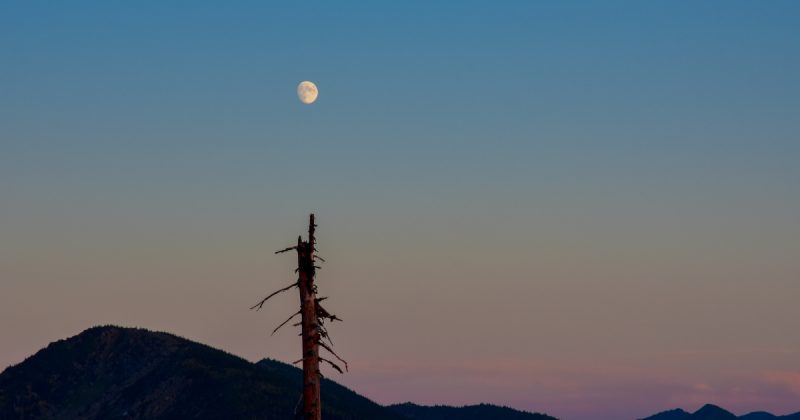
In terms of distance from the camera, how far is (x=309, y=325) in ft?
123

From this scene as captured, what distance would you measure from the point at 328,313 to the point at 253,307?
2517mm

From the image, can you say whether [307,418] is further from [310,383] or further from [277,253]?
[277,253]

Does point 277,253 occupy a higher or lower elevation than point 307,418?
higher

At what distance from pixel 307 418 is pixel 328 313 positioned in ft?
10.1

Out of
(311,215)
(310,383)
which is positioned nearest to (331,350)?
(310,383)

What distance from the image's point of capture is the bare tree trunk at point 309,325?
37250mm

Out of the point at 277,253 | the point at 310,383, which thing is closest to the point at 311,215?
the point at 277,253

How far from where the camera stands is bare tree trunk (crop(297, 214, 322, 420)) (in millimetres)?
37250

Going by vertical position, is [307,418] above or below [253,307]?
below

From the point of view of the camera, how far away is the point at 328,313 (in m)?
38.0

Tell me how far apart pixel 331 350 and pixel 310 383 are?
3.78ft

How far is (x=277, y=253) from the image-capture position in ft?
122

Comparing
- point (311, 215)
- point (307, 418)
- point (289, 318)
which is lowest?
point (307, 418)

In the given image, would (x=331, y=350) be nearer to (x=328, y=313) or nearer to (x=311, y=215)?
(x=328, y=313)
